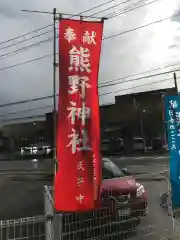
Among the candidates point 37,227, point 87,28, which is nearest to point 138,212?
point 37,227

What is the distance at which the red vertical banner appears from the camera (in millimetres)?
4691

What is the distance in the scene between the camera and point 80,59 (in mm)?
4840

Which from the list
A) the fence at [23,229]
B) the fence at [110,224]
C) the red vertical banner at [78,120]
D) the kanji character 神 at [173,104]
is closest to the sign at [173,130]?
the kanji character 神 at [173,104]

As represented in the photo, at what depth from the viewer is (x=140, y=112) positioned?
4950 centimetres

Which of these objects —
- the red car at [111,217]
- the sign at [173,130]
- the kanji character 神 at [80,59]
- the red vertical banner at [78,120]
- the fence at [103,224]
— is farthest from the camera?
the sign at [173,130]

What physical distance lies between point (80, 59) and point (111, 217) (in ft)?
8.03

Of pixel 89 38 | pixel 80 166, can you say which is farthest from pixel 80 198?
pixel 89 38

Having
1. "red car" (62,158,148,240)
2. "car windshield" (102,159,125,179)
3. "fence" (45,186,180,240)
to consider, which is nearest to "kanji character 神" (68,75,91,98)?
"fence" (45,186,180,240)

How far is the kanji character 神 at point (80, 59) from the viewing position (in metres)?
4.80

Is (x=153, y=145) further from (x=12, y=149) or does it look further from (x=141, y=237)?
(x=141, y=237)

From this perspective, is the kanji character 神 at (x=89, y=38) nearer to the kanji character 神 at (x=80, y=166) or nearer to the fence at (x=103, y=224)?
the kanji character 神 at (x=80, y=166)

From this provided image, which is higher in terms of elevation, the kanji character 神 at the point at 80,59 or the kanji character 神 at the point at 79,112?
the kanji character 神 at the point at 80,59

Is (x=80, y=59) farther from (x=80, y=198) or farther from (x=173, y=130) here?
(x=173, y=130)

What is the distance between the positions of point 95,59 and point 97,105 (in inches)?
24.7
